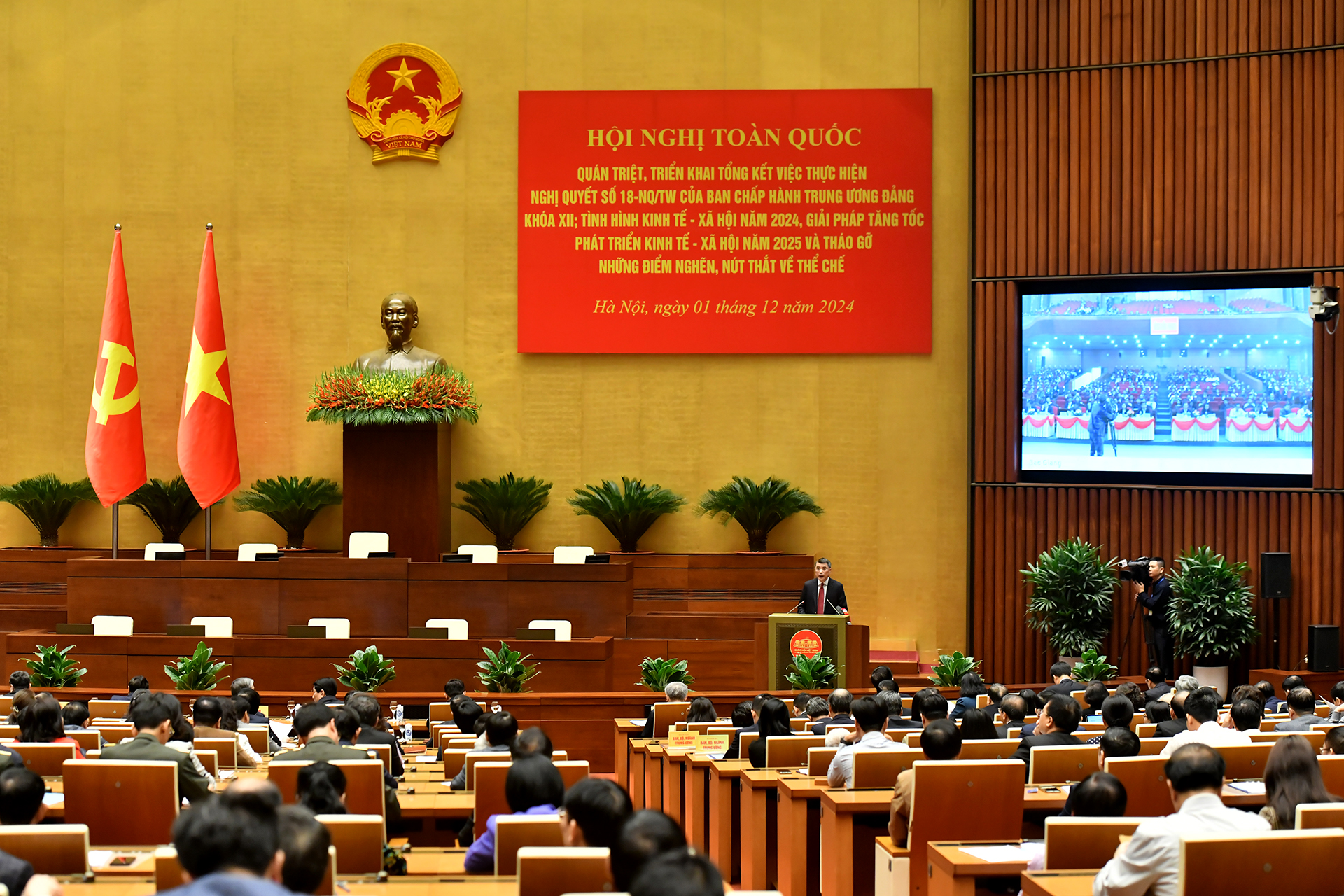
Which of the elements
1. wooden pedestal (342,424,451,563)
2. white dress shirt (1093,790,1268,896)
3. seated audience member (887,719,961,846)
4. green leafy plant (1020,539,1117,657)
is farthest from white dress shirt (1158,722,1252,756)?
wooden pedestal (342,424,451,563)

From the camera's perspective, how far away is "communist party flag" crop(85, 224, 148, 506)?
12422mm

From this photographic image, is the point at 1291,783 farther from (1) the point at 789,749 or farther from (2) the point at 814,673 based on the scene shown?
(2) the point at 814,673

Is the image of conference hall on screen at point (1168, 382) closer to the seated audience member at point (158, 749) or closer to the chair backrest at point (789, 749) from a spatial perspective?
the chair backrest at point (789, 749)

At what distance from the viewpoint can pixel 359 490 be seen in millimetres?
12391

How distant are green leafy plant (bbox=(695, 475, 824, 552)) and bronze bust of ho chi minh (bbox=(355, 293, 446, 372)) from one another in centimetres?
288

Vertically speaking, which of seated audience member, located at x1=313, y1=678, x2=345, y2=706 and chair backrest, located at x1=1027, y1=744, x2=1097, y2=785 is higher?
chair backrest, located at x1=1027, y1=744, x2=1097, y2=785

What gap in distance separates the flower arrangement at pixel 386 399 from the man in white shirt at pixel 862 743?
23.9ft

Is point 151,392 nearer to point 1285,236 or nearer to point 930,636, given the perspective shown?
point 930,636

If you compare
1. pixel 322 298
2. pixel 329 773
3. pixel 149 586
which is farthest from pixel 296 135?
pixel 329 773

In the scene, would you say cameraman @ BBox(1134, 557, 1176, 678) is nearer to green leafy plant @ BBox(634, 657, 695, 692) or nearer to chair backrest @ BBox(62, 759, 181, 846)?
green leafy plant @ BBox(634, 657, 695, 692)

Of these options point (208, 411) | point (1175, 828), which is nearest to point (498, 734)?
point (1175, 828)

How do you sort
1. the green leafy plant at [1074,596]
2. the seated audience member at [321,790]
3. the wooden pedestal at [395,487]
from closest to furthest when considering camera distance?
the seated audience member at [321,790], the green leafy plant at [1074,596], the wooden pedestal at [395,487]

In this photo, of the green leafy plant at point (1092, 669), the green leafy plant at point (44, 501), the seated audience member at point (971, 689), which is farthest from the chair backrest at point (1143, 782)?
the green leafy plant at point (44, 501)

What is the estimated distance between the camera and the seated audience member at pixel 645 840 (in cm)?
254
